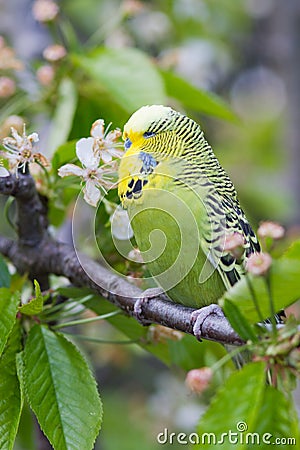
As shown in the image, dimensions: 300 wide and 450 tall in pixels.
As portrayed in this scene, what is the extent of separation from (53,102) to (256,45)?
1.97 m

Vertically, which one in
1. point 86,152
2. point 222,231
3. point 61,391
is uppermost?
point 86,152

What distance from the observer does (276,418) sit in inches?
24.6

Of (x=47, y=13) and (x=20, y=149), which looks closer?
(x=20, y=149)

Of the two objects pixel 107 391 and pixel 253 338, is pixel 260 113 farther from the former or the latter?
pixel 253 338

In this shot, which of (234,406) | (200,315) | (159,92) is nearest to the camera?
(234,406)

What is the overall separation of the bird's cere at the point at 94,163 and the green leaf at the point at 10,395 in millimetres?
198

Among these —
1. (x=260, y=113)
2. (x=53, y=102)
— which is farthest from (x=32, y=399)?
(x=260, y=113)

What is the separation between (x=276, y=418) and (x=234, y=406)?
1.6 inches

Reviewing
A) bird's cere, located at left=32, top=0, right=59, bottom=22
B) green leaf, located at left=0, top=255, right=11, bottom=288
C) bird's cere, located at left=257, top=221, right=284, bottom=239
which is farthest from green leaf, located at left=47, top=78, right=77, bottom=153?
bird's cere, located at left=257, top=221, right=284, bottom=239

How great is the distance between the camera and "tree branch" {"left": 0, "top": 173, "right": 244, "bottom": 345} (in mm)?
777

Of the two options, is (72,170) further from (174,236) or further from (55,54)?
(55,54)

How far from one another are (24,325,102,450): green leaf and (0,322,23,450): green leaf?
0.06ft

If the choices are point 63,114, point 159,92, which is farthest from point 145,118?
point 63,114

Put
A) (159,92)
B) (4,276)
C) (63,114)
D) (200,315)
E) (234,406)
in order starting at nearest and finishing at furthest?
1. (234,406)
2. (200,315)
3. (4,276)
4. (159,92)
5. (63,114)
